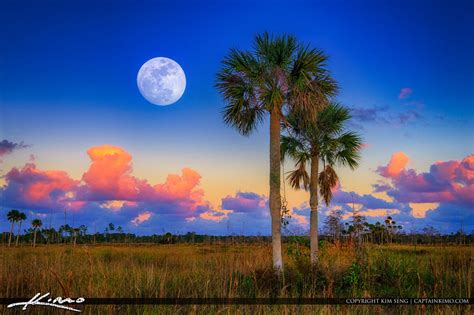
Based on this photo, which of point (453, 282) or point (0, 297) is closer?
point (0, 297)

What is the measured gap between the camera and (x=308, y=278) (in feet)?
40.4

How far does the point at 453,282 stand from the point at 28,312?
40.5ft

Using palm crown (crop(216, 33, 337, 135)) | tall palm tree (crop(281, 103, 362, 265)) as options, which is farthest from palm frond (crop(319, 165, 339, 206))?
palm crown (crop(216, 33, 337, 135))

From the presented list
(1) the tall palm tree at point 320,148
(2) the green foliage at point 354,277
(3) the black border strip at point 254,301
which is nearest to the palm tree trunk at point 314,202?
(1) the tall palm tree at point 320,148

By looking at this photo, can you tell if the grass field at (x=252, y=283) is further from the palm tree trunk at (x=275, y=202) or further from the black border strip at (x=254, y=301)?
the palm tree trunk at (x=275, y=202)

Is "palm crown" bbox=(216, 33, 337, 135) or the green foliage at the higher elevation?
"palm crown" bbox=(216, 33, 337, 135)

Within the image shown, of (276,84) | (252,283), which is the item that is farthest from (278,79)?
(252,283)

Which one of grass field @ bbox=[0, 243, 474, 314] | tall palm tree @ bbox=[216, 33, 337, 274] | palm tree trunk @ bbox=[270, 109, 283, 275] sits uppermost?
tall palm tree @ bbox=[216, 33, 337, 274]

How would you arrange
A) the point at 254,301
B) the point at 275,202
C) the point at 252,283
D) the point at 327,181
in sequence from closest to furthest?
the point at 254,301, the point at 252,283, the point at 275,202, the point at 327,181

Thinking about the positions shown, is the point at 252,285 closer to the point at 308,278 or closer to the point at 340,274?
the point at 308,278

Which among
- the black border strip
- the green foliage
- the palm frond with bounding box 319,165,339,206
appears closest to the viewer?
the black border strip

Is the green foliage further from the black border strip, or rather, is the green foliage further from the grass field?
the black border strip

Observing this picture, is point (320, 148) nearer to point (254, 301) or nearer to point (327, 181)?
point (327, 181)

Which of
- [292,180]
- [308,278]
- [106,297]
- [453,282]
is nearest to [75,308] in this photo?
[106,297]
